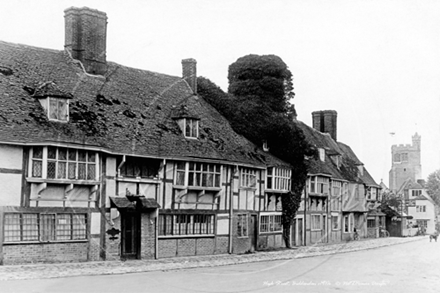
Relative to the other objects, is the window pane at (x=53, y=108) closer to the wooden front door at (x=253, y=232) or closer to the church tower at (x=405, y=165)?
the wooden front door at (x=253, y=232)

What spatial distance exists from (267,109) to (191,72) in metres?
5.67

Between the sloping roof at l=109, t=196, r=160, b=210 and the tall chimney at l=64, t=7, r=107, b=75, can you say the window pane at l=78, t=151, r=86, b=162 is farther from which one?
the tall chimney at l=64, t=7, r=107, b=75

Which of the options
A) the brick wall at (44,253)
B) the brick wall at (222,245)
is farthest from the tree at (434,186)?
the brick wall at (44,253)

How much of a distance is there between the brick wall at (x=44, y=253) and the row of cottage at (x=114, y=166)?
0.14 ft

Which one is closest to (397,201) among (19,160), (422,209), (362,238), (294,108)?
(422,209)

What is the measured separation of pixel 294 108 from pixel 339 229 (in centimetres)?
1323

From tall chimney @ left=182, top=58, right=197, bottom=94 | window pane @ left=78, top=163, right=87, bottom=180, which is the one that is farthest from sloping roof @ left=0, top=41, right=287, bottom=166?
window pane @ left=78, top=163, right=87, bottom=180

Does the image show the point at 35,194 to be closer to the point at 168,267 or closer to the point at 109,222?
the point at 109,222

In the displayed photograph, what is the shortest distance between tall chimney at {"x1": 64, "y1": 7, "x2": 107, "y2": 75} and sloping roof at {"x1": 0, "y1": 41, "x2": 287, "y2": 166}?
1.53 ft

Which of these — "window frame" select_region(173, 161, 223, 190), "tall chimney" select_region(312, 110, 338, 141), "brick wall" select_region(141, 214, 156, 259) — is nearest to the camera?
"brick wall" select_region(141, 214, 156, 259)

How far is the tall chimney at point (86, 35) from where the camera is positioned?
2783cm

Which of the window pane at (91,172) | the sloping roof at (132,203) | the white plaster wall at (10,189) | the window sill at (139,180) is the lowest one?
the sloping roof at (132,203)

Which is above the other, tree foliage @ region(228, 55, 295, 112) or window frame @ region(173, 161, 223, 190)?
tree foliage @ region(228, 55, 295, 112)

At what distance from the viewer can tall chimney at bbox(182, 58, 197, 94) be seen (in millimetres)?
35000
